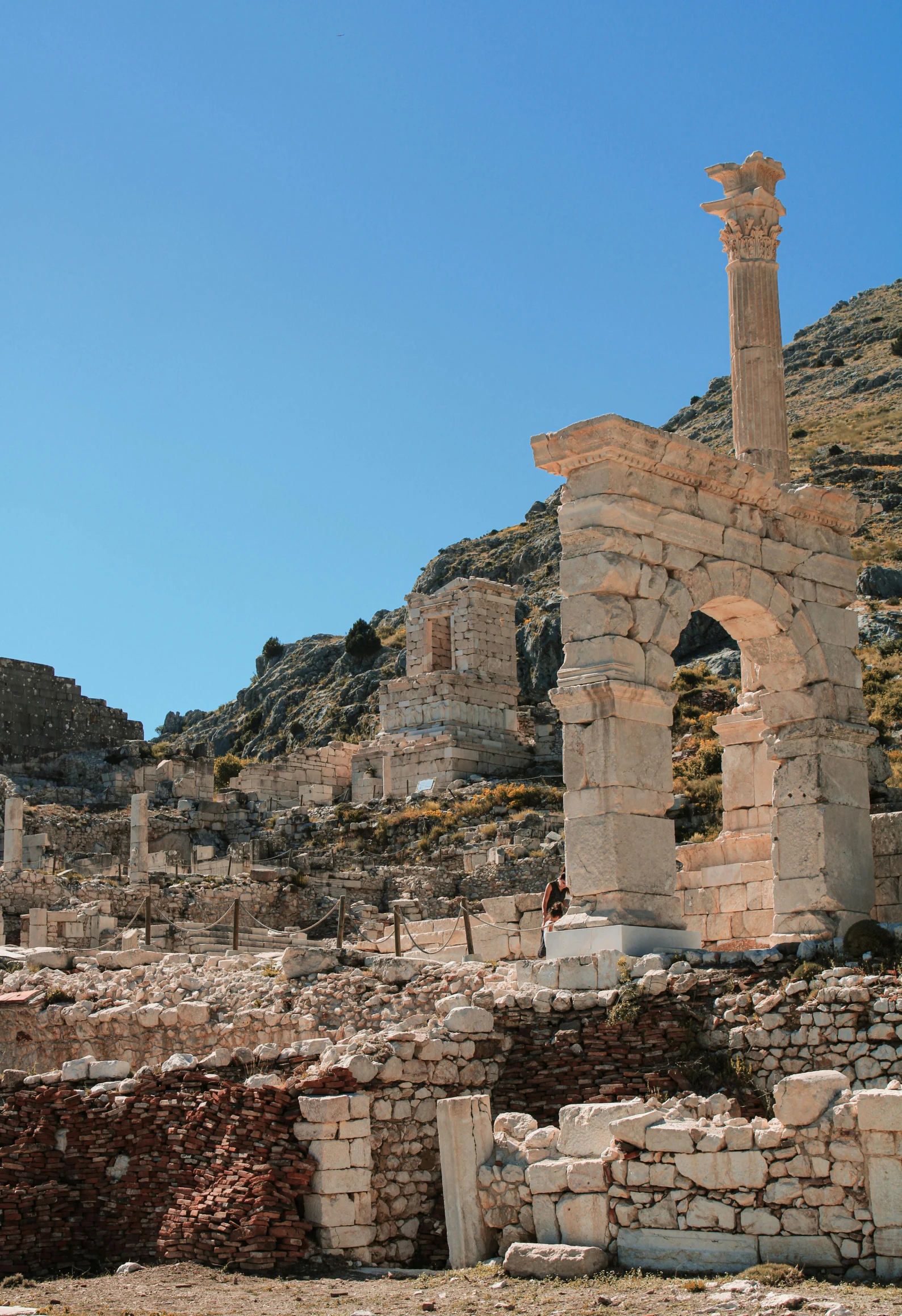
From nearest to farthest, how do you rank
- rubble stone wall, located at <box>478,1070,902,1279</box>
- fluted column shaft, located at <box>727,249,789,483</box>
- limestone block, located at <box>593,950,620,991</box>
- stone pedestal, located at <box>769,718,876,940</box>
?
rubble stone wall, located at <box>478,1070,902,1279</box> → limestone block, located at <box>593,950,620,991</box> → stone pedestal, located at <box>769,718,876,940</box> → fluted column shaft, located at <box>727,249,789,483</box>

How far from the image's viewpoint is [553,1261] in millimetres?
10664

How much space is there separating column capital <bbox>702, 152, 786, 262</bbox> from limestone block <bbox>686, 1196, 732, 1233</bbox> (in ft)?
39.4

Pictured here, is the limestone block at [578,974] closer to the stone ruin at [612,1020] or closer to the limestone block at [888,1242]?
the stone ruin at [612,1020]

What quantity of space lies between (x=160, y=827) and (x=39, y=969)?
59.8 feet

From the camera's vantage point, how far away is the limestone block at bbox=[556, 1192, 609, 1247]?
10867mm

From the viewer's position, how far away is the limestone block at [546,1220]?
11.1 meters

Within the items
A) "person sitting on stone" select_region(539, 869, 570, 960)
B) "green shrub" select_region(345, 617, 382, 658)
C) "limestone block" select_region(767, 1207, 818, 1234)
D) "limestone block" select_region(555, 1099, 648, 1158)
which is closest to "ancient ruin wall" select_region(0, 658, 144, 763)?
"green shrub" select_region(345, 617, 382, 658)

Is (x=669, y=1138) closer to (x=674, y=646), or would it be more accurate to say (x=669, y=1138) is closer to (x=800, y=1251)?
(x=800, y=1251)

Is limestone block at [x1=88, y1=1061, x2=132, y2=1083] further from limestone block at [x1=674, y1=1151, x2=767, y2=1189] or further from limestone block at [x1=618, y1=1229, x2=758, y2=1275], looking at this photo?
limestone block at [x1=674, y1=1151, x2=767, y2=1189]

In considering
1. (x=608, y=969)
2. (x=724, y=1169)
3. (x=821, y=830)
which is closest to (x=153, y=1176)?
(x=608, y=969)

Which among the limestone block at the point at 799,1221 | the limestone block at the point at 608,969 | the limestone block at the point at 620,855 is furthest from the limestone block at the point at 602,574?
the limestone block at the point at 799,1221

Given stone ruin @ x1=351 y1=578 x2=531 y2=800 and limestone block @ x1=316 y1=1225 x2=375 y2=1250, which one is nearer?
limestone block @ x1=316 y1=1225 x2=375 y2=1250

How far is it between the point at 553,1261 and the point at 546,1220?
0.48 meters

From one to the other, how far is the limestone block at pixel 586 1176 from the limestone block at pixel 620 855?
3783 mm
